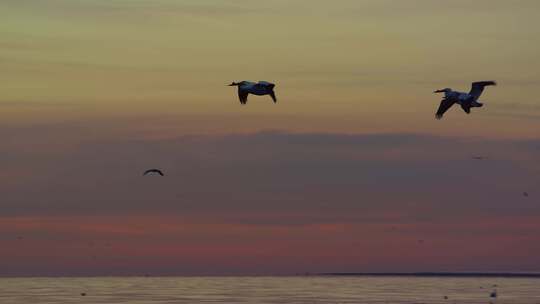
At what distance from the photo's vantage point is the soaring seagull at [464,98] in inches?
2581

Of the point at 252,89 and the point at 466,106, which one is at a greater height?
the point at 252,89

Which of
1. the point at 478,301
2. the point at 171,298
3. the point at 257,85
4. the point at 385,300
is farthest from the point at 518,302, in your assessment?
the point at 257,85

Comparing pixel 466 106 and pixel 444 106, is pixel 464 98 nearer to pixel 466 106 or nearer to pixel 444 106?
pixel 466 106

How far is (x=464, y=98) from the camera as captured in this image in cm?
6694

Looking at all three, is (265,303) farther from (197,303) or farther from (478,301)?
(478,301)

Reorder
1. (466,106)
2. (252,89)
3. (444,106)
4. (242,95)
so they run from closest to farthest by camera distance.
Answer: (466,106) < (252,89) < (242,95) < (444,106)

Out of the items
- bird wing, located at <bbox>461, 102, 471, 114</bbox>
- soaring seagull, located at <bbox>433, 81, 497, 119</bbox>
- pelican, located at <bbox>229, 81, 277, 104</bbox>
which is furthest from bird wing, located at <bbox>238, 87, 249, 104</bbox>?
bird wing, located at <bbox>461, 102, 471, 114</bbox>

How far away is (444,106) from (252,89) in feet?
40.1

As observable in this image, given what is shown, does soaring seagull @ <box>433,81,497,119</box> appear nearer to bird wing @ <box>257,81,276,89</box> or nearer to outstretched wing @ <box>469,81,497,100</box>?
outstretched wing @ <box>469,81,497,100</box>

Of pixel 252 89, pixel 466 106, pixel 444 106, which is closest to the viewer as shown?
pixel 466 106

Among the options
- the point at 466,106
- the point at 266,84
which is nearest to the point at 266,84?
the point at 266,84

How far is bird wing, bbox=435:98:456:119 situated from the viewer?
225 ft

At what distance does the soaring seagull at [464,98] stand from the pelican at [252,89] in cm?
1039

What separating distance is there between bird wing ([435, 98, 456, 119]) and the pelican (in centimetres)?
1053
